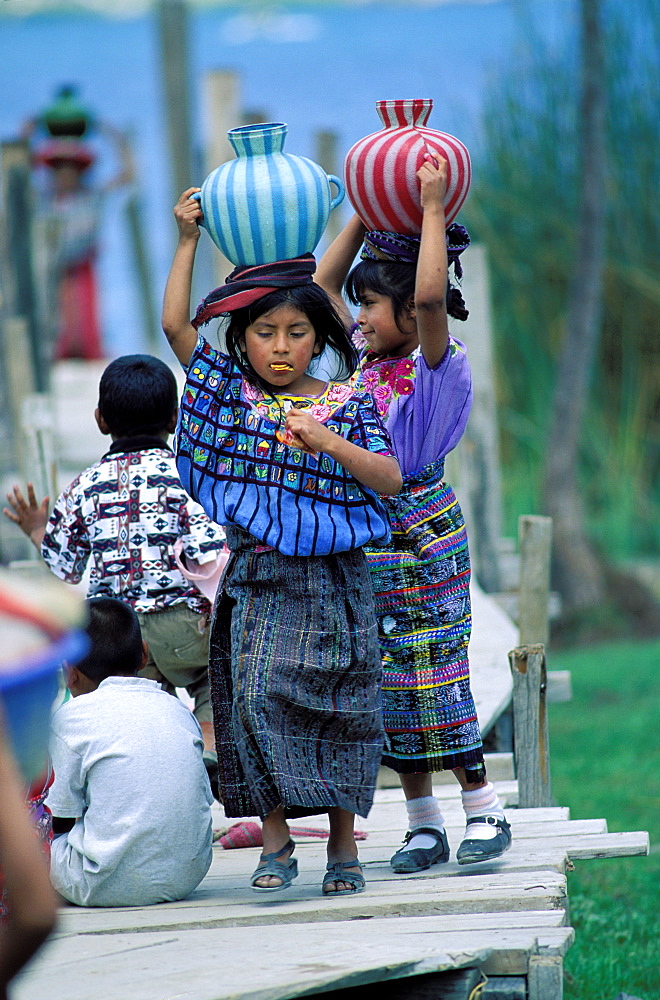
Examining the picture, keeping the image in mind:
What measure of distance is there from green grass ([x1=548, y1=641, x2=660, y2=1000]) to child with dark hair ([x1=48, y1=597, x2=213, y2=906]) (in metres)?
1.51

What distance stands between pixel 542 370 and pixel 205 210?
9227 mm

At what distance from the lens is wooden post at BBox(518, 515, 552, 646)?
17.2 ft

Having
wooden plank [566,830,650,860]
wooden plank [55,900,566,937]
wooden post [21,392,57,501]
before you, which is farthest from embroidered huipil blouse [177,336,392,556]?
wooden post [21,392,57,501]

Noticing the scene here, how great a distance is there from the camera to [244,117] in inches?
398

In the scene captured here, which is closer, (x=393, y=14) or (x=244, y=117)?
(x=244, y=117)

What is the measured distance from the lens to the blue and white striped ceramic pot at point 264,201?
122 inches

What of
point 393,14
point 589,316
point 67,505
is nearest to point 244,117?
point 589,316

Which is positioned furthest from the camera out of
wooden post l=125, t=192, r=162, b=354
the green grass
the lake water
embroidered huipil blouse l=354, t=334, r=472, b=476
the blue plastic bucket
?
the lake water

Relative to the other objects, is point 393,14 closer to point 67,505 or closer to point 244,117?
point 244,117

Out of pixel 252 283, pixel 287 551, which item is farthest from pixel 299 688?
pixel 252 283

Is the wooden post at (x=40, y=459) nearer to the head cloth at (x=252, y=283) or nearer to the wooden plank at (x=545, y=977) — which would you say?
the head cloth at (x=252, y=283)

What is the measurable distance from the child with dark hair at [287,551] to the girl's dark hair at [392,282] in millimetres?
219

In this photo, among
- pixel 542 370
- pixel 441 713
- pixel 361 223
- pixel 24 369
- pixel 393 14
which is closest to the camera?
pixel 441 713

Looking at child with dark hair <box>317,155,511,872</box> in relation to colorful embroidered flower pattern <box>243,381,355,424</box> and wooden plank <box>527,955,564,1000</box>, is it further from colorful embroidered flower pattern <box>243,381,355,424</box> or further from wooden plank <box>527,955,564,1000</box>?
wooden plank <box>527,955,564,1000</box>
